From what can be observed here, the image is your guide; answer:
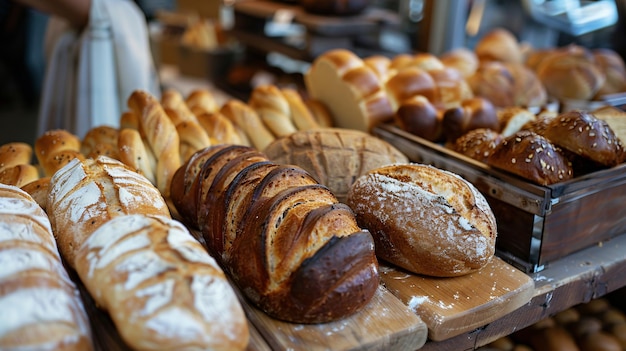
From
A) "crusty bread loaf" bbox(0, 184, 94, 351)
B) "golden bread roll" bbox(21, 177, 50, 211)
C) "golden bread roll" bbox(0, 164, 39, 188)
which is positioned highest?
"crusty bread loaf" bbox(0, 184, 94, 351)

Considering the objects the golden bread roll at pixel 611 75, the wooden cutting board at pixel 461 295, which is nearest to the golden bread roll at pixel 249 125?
the wooden cutting board at pixel 461 295

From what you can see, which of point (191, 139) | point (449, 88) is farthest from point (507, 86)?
point (191, 139)

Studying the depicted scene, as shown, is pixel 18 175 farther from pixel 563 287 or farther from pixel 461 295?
pixel 563 287

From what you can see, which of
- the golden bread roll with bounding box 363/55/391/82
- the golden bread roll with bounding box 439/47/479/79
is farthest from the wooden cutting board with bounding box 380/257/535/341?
the golden bread roll with bounding box 439/47/479/79

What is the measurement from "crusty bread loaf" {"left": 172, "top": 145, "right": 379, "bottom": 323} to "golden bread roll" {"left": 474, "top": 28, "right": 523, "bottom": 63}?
6.29 feet

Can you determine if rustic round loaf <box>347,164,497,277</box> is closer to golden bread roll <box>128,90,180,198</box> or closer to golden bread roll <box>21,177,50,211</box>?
golden bread roll <box>128,90,180,198</box>

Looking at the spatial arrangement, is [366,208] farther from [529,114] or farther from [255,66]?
[255,66]

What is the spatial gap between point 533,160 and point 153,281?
1084 millimetres

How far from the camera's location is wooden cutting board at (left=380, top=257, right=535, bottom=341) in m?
1.25

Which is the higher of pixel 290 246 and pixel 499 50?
pixel 499 50

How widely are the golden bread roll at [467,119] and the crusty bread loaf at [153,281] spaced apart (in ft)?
3.80

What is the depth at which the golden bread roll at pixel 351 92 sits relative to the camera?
2.13 m

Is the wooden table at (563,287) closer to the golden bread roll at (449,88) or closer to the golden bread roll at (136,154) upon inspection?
the golden bread roll at (449,88)

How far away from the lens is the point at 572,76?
8.37 ft
